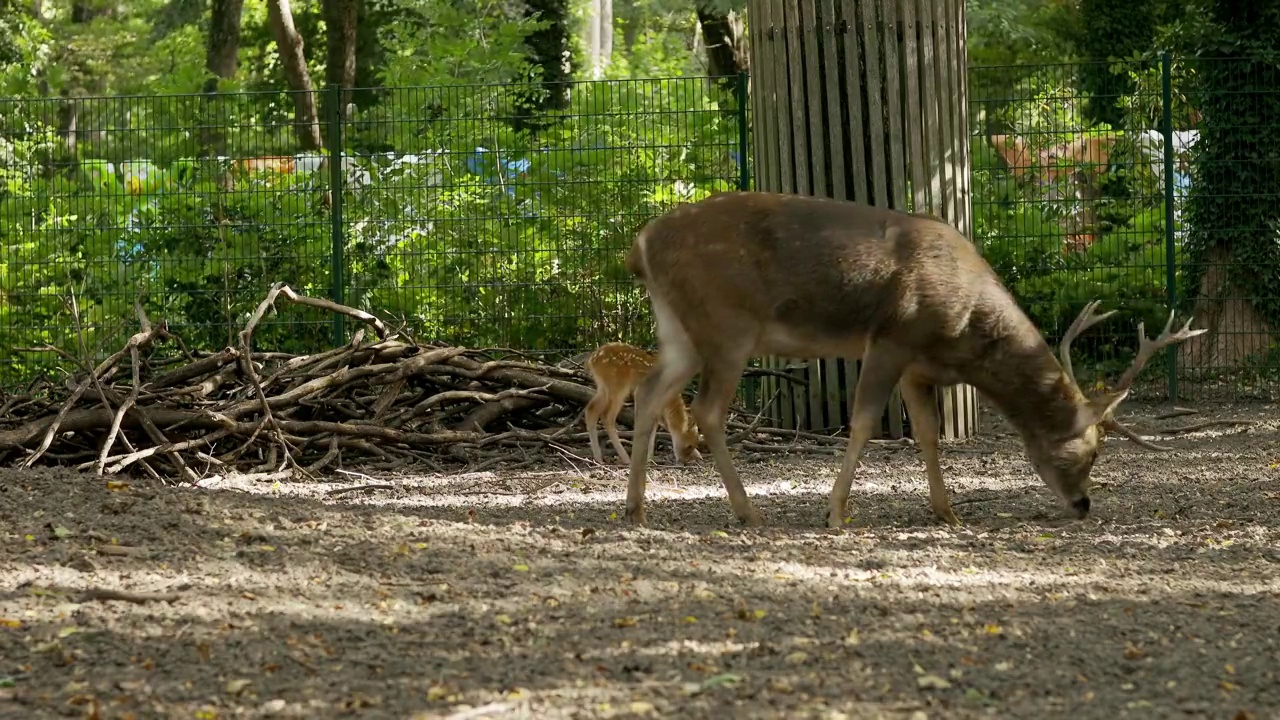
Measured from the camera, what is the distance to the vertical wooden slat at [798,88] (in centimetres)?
1102

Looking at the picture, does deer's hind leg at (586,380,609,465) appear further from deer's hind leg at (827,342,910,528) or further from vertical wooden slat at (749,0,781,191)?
deer's hind leg at (827,342,910,528)

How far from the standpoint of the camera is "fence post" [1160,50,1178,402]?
12750 mm

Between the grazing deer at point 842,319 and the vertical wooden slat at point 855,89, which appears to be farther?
the vertical wooden slat at point 855,89

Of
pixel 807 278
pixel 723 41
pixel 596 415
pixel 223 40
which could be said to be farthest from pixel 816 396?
pixel 223 40

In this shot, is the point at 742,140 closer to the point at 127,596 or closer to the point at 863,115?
the point at 863,115

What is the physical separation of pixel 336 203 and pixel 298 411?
2.92m

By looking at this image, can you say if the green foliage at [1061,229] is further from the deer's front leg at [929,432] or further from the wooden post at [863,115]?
the deer's front leg at [929,432]

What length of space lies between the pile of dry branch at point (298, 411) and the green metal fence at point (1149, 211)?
10.8 ft

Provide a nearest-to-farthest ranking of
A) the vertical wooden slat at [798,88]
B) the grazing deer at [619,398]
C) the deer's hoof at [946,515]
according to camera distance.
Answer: the deer's hoof at [946,515], the grazing deer at [619,398], the vertical wooden slat at [798,88]

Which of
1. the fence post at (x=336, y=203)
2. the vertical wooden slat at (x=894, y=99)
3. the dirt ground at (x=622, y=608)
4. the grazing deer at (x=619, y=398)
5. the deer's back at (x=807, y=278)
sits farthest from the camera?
the fence post at (x=336, y=203)

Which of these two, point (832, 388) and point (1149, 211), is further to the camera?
point (1149, 211)

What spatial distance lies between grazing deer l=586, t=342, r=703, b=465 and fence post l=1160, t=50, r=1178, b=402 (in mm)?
4605

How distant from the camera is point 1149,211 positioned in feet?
43.5

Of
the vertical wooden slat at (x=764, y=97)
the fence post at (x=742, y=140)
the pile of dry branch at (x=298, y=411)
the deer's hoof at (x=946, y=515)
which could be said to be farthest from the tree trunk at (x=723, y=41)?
the deer's hoof at (x=946, y=515)
